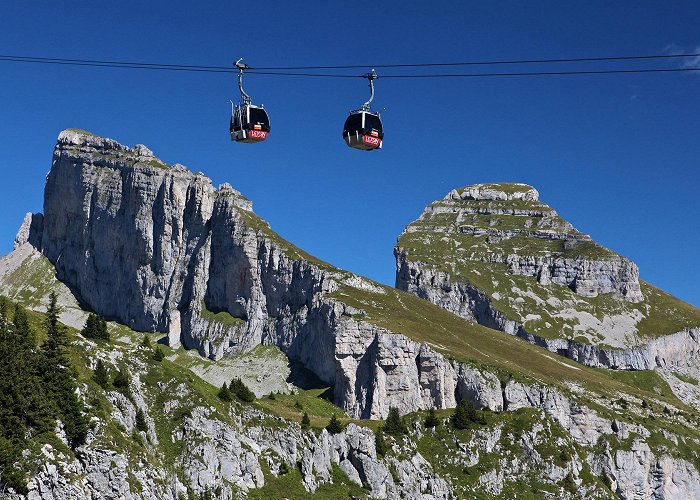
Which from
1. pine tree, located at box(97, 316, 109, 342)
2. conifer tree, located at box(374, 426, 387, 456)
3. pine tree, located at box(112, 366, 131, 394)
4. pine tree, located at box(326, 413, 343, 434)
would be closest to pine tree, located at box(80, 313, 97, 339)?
pine tree, located at box(97, 316, 109, 342)

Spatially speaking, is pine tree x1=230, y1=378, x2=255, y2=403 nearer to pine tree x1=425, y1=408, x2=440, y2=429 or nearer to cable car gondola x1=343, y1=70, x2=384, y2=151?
pine tree x1=425, y1=408, x2=440, y2=429

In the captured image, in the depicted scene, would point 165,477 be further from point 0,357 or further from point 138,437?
point 0,357

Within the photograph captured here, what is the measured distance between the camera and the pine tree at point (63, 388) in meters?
72.5

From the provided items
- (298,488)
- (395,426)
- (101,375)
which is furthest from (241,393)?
(101,375)

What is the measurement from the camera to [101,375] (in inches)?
3322

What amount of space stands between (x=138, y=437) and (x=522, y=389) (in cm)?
12043

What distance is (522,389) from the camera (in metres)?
187

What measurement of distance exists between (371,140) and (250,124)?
8474 mm

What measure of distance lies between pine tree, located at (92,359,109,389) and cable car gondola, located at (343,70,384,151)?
126ft

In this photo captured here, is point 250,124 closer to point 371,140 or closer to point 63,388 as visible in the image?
point 371,140

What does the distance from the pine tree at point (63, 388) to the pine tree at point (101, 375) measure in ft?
10.7

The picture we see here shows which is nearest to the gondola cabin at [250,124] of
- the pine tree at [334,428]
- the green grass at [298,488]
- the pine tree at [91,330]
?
the green grass at [298,488]

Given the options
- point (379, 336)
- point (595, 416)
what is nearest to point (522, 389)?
point (595, 416)

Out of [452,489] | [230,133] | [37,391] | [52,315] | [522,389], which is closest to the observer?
[230,133]
